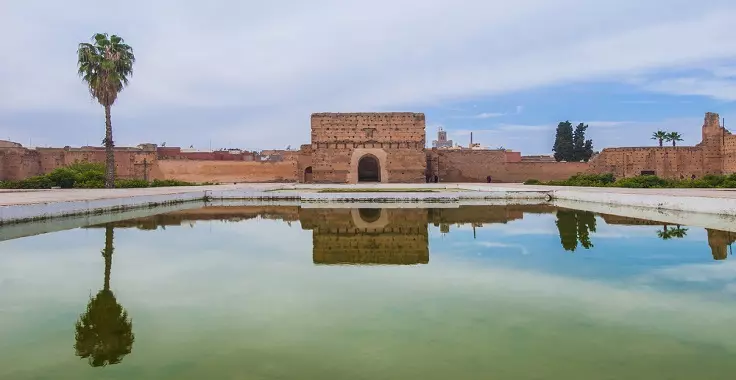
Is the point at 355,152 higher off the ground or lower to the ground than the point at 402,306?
higher

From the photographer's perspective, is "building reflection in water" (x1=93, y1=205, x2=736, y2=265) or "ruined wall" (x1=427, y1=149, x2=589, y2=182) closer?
"building reflection in water" (x1=93, y1=205, x2=736, y2=265)

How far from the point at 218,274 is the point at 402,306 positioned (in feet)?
7.73

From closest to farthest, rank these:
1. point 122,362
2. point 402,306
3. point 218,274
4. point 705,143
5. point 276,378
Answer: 1. point 276,378
2. point 122,362
3. point 402,306
4. point 218,274
5. point 705,143

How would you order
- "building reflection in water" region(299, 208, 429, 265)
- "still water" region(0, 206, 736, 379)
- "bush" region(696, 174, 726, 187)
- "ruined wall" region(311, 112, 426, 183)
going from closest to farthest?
"still water" region(0, 206, 736, 379) < "building reflection in water" region(299, 208, 429, 265) < "bush" region(696, 174, 726, 187) < "ruined wall" region(311, 112, 426, 183)

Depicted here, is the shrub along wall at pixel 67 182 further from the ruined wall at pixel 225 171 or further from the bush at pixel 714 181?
the bush at pixel 714 181

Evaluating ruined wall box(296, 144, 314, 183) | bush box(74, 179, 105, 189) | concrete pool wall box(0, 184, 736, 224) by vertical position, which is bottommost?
concrete pool wall box(0, 184, 736, 224)

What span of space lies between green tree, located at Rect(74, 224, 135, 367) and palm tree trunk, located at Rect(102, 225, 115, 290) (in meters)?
0.71

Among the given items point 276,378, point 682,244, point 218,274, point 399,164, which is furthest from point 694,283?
point 399,164

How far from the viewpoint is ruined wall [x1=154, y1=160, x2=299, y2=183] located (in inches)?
1345

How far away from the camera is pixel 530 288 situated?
205 inches

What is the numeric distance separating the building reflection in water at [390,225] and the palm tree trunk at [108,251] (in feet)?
2.37

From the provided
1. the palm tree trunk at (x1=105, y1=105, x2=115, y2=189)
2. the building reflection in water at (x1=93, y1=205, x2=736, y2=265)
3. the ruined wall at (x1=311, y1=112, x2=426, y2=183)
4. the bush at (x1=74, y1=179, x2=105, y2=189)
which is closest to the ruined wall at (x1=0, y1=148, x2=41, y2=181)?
the bush at (x1=74, y1=179, x2=105, y2=189)

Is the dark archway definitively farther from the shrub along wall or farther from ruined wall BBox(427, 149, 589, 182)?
ruined wall BBox(427, 149, 589, 182)

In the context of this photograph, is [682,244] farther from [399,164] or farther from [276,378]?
[399,164]
